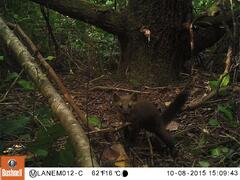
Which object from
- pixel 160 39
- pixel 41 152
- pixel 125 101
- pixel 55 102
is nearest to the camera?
pixel 41 152

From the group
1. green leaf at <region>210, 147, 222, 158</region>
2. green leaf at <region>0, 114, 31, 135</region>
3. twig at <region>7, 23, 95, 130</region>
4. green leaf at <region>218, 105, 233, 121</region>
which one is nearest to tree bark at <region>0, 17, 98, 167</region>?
twig at <region>7, 23, 95, 130</region>

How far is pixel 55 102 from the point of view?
98.0 inches

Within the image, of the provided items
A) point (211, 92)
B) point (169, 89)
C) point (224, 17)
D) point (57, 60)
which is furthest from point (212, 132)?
point (57, 60)

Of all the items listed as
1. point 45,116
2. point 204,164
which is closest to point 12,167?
point 45,116

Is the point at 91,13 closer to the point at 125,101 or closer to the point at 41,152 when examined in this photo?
the point at 125,101

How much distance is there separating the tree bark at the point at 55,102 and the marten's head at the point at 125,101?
0.47 metres

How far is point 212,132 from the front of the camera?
2.64 m

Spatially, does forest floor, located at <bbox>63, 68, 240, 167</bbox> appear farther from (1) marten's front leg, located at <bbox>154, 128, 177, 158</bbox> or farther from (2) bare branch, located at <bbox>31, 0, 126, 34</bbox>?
(2) bare branch, located at <bbox>31, 0, 126, 34</bbox>

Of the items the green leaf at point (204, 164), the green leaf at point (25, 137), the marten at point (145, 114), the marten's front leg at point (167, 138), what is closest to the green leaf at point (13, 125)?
the green leaf at point (25, 137)

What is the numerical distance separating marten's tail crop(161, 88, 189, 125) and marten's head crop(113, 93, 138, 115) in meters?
0.22

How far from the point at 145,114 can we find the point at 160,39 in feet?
2.06

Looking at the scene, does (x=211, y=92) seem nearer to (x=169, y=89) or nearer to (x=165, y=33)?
(x=169, y=89)

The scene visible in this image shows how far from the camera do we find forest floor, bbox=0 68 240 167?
95.9 inches

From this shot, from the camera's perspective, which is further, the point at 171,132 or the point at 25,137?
the point at 171,132
